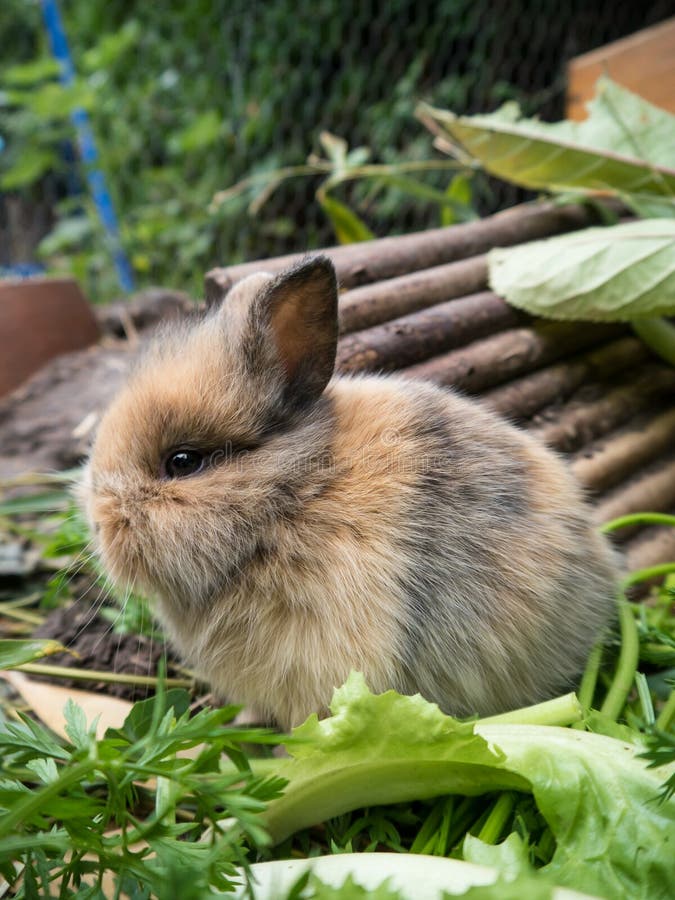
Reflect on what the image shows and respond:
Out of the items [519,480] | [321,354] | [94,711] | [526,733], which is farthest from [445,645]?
[94,711]

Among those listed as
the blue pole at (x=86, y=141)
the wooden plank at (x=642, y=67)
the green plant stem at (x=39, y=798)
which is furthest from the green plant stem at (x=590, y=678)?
the blue pole at (x=86, y=141)

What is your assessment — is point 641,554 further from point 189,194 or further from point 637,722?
point 189,194

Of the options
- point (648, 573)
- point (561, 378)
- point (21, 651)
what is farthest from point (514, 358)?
point (21, 651)

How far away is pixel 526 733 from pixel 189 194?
3926 mm

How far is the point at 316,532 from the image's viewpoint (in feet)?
3.18

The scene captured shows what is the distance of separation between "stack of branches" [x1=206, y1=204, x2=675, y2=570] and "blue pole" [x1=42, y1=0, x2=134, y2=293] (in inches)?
98.1

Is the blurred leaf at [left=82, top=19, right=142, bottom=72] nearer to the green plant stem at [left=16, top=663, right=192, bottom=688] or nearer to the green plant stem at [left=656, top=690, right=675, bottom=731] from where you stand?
the green plant stem at [left=16, top=663, right=192, bottom=688]

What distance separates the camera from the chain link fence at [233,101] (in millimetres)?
3506

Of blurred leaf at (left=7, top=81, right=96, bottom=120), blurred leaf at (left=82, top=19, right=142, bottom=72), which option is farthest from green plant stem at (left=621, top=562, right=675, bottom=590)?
blurred leaf at (left=82, top=19, right=142, bottom=72)

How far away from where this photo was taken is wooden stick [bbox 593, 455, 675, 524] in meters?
1.44

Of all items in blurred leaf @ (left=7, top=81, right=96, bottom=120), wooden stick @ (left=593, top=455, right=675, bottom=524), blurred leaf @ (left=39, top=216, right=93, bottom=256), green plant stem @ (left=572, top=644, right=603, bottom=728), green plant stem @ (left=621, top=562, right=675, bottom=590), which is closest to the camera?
green plant stem @ (left=572, top=644, right=603, bottom=728)

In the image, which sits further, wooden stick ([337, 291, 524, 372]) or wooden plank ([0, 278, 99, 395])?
wooden plank ([0, 278, 99, 395])

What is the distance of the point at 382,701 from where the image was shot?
824 millimetres

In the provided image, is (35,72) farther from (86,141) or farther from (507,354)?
(507,354)
